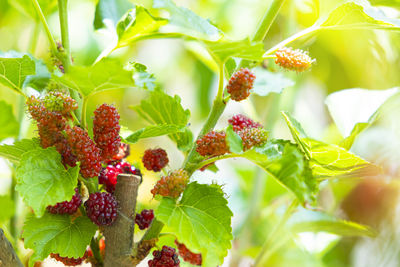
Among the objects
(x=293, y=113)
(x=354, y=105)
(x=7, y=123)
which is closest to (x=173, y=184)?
(x=354, y=105)

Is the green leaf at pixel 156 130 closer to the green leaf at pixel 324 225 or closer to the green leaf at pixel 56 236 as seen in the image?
the green leaf at pixel 56 236

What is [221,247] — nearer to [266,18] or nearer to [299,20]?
[266,18]

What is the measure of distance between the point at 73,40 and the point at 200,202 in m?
Answer: 0.76

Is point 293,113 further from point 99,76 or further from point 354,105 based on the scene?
point 99,76

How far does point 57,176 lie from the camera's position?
365 mm

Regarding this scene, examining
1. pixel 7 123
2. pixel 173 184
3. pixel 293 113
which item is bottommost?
pixel 293 113

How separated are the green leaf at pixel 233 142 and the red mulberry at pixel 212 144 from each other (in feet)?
0.06

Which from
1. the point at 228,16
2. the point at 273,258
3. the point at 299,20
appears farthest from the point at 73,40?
the point at 273,258

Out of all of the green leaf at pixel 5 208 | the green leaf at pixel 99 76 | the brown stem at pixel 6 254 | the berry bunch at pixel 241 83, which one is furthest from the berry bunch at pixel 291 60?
the green leaf at pixel 5 208

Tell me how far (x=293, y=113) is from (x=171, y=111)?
2.18 feet

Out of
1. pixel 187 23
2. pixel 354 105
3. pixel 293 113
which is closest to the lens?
pixel 187 23

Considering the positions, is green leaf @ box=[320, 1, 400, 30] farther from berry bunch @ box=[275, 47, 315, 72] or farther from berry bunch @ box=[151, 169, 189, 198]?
berry bunch @ box=[151, 169, 189, 198]

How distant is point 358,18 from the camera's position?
387 mm

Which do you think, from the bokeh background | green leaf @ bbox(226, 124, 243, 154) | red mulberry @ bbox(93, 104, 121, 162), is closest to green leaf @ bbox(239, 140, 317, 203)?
green leaf @ bbox(226, 124, 243, 154)
